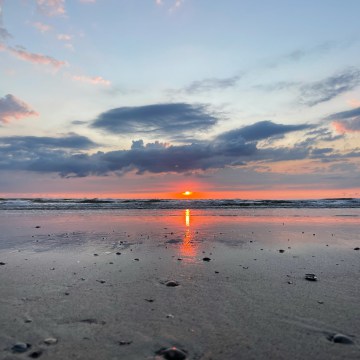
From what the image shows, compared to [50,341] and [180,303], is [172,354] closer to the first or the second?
[50,341]

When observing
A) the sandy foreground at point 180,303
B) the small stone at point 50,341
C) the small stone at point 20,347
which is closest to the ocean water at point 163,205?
the sandy foreground at point 180,303

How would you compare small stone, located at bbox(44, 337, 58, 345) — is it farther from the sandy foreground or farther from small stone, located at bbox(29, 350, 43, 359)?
small stone, located at bbox(29, 350, 43, 359)

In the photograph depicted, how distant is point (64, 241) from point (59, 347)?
8901 mm

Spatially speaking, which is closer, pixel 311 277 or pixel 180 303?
pixel 180 303

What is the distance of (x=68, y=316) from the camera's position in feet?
15.6

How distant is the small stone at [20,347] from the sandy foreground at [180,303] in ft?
0.08

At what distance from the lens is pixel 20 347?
12.3 feet

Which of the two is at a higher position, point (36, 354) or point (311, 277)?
point (36, 354)

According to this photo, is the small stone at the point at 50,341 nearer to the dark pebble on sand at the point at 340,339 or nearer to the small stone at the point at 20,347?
the small stone at the point at 20,347

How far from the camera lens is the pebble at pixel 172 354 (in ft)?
11.6

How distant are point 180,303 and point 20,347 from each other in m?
2.38

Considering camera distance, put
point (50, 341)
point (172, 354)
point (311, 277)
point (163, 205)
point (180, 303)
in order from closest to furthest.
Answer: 1. point (172, 354)
2. point (50, 341)
3. point (180, 303)
4. point (311, 277)
5. point (163, 205)

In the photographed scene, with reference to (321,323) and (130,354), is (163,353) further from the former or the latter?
(321,323)

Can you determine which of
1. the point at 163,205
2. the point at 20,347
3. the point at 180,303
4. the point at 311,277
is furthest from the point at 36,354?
the point at 163,205
